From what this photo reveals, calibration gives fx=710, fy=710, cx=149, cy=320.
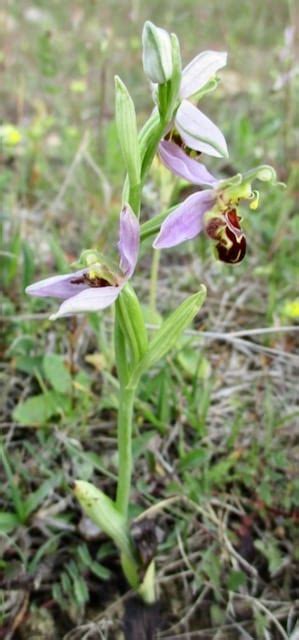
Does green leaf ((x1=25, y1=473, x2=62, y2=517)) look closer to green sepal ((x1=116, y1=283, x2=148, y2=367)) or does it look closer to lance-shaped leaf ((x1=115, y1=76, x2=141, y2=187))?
green sepal ((x1=116, y1=283, x2=148, y2=367))

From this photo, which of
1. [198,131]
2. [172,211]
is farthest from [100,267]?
[198,131]

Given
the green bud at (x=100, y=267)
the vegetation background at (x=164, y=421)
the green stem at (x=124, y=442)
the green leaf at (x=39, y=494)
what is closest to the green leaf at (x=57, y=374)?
the vegetation background at (x=164, y=421)

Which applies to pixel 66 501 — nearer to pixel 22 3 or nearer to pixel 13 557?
pixel 13 557

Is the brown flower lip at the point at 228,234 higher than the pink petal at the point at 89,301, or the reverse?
the brown flower lip at the point at 228,234

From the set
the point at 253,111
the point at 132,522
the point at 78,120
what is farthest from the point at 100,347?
the point at 253,111

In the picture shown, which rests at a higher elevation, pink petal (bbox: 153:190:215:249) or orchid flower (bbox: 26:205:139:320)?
pink petal (bbox: 153:190:215:249)

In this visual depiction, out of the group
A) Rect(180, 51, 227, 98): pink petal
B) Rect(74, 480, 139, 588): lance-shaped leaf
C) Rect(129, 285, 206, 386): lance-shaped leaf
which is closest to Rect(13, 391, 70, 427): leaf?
Rect(74, 480, 139, 588): lance-shaped leaf

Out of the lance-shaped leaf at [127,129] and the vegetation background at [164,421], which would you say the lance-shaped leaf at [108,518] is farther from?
the lance-shaped leaf at [127,129]
